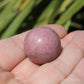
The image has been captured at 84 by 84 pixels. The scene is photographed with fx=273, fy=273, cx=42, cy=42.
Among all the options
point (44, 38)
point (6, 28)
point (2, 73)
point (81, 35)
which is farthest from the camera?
point (6, 28)

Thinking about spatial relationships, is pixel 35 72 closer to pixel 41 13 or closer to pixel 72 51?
pixel 72 51

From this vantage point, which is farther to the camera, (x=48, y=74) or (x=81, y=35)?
(x=81, y=35)

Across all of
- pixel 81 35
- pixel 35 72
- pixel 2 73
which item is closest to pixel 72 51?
pixel 81 35

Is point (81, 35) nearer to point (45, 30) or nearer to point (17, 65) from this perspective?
point (45, 30)

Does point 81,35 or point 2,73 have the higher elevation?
point 2,73

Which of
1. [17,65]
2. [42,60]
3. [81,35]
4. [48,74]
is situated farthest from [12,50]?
[81,35]

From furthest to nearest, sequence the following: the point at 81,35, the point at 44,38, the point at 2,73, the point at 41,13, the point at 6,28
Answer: the point at 41,13 < the point at 6,28 < the point at 81,35 < the point at 44,38 < the point at 2,73
